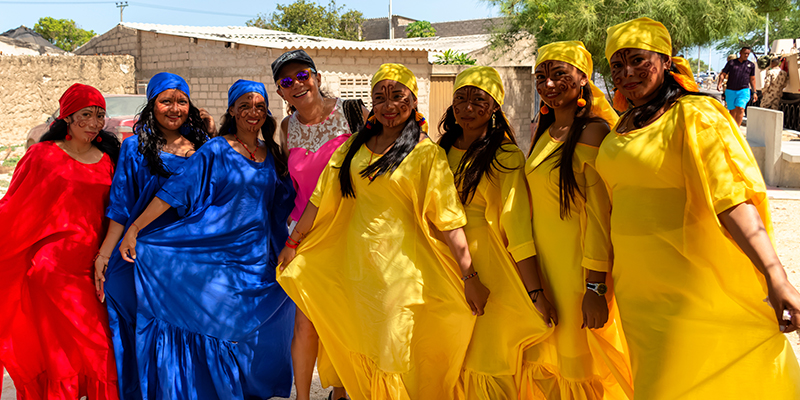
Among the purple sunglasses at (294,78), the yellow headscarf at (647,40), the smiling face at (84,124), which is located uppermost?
the yellow headscarf at (647,40)

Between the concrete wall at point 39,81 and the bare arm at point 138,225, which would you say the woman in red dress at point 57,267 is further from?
the concrete wall at point 39,81

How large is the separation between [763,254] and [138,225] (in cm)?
292

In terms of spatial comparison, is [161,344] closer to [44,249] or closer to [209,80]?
[44,249]

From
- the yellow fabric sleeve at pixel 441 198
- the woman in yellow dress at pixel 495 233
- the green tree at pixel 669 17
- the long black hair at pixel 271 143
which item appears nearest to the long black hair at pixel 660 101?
the woman in yellow dress at pixel 495 233

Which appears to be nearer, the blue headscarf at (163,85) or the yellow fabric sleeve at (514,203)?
the yellow fabric sleeve at (514,203)

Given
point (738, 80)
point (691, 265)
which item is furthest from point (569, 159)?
point (738, 80)

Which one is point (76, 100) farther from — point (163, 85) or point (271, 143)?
point (271, 143)

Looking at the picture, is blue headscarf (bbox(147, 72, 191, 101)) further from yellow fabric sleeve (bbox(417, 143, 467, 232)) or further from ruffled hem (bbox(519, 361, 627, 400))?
ruffled hem (bbox(519, 361, 627, 400))

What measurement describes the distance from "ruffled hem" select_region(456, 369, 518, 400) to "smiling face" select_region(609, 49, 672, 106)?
1.37 m

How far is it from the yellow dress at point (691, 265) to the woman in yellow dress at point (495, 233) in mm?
406

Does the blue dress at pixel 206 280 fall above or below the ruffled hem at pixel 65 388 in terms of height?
above

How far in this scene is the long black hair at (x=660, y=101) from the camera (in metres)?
2.31

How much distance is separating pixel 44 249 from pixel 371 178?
189 centimetres

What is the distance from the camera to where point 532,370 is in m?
2.78
